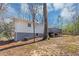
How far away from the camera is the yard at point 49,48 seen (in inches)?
101

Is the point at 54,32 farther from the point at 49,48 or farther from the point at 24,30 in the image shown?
the point at 24,30

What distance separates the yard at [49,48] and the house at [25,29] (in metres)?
0.08

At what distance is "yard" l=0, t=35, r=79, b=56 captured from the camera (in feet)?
8.39

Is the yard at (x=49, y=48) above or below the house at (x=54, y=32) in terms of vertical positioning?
below

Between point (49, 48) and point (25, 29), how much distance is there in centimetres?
34

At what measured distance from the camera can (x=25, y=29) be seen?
258cm

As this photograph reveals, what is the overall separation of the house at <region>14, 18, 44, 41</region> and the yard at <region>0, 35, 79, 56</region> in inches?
3.1

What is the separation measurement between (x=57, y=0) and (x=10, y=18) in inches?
22.2

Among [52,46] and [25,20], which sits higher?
[25,20]

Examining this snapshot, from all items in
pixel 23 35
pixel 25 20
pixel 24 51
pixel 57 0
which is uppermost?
pixel 57 0

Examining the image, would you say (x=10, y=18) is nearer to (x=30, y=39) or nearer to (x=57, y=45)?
(x=30, y=39)

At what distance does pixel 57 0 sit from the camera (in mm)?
2598

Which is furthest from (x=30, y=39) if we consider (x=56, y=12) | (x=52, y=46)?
(x=56, y=12)

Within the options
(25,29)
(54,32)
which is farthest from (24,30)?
(54,32)
